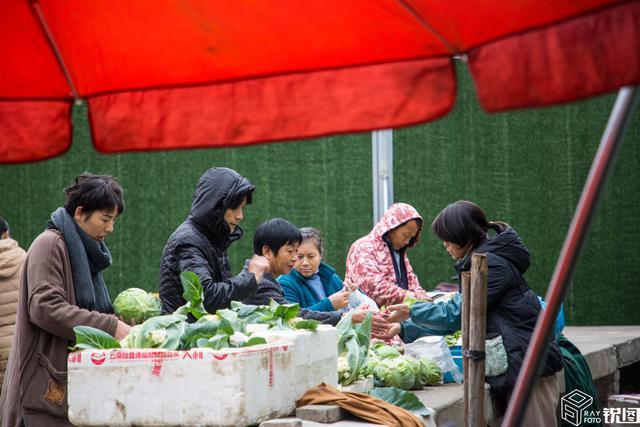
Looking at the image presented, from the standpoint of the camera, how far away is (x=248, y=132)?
2.66 m

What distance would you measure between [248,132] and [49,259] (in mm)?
1953

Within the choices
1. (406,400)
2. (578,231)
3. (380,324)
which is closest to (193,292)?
(406,400)

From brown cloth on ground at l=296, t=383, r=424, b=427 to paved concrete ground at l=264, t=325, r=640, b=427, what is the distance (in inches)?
2.3

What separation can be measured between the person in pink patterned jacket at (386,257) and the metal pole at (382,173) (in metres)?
2.43

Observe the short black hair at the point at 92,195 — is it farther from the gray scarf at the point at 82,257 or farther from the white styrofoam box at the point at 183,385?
the white styrofoam box at the point at 183,385

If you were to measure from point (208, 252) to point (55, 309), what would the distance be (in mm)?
836

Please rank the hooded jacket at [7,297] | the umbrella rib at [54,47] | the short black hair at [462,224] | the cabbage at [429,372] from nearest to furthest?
the umbrella rib at [54,47]
the short black hair at [462,224]
the cabbage at [429,372]
the hooded jacket at [7,297]

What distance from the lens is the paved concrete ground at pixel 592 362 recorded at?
5.10m

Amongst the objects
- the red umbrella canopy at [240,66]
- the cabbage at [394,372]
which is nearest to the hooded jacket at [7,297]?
the cabbage at [394,372]

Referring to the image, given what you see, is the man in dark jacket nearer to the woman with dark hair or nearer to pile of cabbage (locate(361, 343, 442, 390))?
pile of cabbage (locate(361, 343, 442, 390))

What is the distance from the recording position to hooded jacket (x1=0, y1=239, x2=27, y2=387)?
21.5 ft

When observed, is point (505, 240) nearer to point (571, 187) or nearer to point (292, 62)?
point (292, 62)

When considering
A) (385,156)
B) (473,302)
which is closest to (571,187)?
(385,156)

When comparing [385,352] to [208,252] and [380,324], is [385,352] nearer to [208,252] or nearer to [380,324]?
[380,324]
